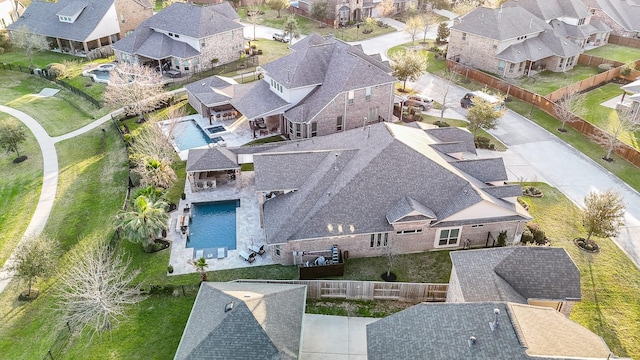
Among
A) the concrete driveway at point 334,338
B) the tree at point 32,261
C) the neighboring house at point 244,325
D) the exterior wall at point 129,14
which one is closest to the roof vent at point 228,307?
the neighboring house at point 244,325

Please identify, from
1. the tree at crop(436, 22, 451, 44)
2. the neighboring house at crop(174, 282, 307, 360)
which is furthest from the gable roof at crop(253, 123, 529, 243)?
the tree at crop(436, 22, 451, 44)

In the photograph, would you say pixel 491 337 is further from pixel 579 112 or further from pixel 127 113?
pixel 127 113

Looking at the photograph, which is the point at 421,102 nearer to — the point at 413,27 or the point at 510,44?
the point at 510,44

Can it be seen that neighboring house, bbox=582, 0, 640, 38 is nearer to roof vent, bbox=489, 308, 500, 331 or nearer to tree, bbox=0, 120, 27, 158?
roof vent, bbox=489, 308, 500, 331

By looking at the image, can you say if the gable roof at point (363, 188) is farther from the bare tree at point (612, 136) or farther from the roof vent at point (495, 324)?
the bare tree at point (612, 136)

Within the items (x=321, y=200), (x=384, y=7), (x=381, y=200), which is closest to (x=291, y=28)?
(x=384, y=7)

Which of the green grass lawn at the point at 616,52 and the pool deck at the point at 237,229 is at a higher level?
the green grass lawn at the point at 616,52
